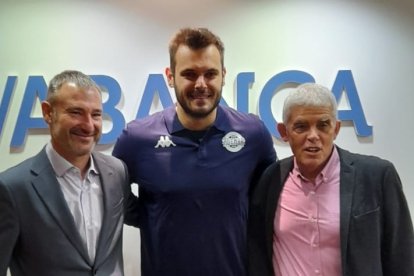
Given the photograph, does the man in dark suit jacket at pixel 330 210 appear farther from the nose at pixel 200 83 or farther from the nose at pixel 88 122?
the nose at pixel 88 122

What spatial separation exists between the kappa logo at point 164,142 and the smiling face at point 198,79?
192 millimetres

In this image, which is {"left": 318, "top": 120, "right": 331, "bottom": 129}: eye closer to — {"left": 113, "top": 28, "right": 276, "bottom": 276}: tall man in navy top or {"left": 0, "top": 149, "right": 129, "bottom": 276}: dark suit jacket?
{"left": 113, "top": 28, "right": 276, "bottom": 276}: tall man in navy top

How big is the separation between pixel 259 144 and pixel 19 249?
1.27 m

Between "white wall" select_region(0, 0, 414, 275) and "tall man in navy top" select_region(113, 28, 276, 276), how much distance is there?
1.02 m

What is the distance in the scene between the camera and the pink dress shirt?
1.76 m

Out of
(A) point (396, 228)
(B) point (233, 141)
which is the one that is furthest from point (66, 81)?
(A) point (396, 228)

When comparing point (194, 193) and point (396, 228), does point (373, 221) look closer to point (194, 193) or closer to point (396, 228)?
point (396, 228)

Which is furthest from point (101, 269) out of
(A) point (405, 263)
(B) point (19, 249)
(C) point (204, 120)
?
(A) point (405, 263)

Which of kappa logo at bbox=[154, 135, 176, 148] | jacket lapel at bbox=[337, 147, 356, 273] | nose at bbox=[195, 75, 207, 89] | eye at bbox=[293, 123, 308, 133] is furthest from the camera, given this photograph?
kappa logo at bbox=[154, 135, 176, 148]

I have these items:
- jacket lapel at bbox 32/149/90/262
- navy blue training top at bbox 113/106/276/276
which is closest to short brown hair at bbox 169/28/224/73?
navy blue training top at bbox 113/106/276/276

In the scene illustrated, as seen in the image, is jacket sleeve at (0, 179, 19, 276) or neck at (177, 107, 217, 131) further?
neck at (177, 107, 217, 131)

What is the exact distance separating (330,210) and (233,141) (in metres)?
0.63

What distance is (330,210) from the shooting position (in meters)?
1.79

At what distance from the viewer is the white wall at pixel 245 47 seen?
3117 millimetres
